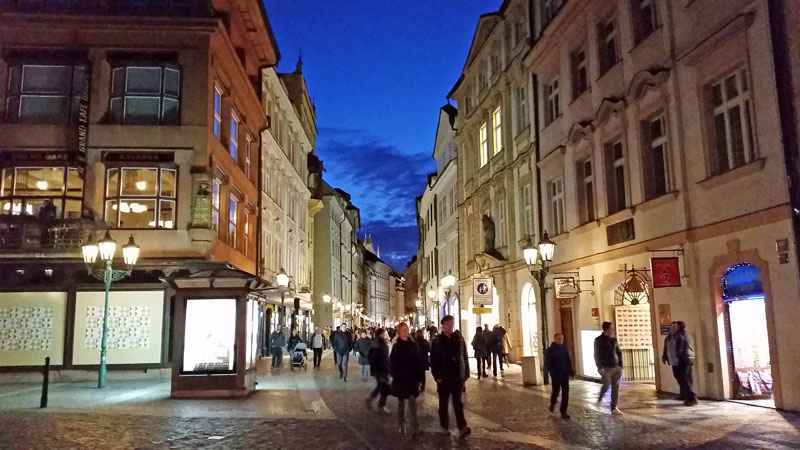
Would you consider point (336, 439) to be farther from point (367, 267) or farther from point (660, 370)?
point (367, 267)

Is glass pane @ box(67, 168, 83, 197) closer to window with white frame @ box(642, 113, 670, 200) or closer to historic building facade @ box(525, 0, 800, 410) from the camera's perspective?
historic building facade @ box(525, 0, 800, 410)

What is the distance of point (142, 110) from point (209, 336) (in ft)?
37.2

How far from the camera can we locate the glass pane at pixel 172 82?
25.4m

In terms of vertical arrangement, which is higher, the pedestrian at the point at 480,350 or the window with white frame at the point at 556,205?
the window with white frame at the point at 556,205

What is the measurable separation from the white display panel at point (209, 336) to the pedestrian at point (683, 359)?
10973 millimetres

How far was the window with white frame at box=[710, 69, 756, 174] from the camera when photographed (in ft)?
47.6

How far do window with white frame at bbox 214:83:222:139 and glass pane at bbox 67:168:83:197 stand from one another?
5291 mm

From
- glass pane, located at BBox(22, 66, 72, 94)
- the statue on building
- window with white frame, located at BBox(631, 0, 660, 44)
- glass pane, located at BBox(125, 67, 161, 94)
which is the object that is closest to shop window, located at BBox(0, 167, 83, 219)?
glass pane, located at BBox(22, 66, 72, 94)

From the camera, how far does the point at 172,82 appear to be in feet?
83.6

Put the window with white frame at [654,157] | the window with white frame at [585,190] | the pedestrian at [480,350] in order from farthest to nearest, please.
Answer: the pedestrian at [480,350]
the window with white frame at [585,190]
the window with white frame at [654,157]

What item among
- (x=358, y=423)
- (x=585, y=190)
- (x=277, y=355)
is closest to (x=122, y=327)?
(x=277, y=355)

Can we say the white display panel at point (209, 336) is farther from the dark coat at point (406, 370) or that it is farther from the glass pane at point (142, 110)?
the glass pane at point (142, 110)

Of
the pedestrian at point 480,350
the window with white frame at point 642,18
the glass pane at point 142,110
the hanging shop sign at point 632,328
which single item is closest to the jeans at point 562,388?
the hanging shop sign at point 632,328

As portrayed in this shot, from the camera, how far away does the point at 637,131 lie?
18609 mm
